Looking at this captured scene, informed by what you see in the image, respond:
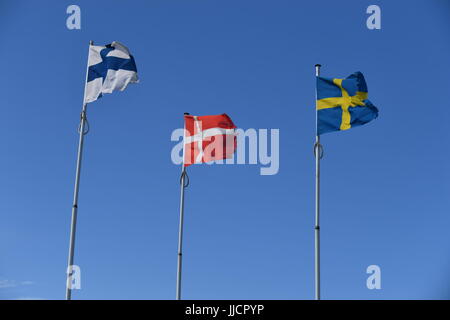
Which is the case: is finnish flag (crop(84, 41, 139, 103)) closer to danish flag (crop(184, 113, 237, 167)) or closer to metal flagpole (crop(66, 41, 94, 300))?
metal flagpole (crop(66, 41, 94, 300))

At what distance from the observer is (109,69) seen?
32.2 metres

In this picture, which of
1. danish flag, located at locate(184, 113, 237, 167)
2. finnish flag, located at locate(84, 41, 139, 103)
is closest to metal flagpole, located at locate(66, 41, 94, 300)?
finnish flag, located at locate(84, 41, 139, 103)

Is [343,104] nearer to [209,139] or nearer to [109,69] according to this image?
[209,139]

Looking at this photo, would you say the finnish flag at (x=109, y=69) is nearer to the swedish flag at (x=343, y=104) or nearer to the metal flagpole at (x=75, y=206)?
the metal flagpole at (x=75, y=206)

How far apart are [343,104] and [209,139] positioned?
6.53 meters

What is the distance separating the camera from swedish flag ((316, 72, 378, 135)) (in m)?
30.5

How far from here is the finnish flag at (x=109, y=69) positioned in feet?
105

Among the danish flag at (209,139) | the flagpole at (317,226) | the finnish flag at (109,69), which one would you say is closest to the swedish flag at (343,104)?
the flagpole at (317,226)

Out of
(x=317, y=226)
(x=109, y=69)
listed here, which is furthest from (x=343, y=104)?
(x=109, y=69)

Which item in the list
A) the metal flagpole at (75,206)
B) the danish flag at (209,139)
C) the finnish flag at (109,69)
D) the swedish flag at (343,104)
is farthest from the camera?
the danish flag at (209,139)

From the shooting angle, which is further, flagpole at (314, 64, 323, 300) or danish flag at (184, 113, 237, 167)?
danish flag at (184, 113, 237, 167)

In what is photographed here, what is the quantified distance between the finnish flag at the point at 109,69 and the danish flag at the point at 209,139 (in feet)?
12.1

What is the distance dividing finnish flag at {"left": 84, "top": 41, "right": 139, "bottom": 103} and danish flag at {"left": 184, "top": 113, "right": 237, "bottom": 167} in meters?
3.69
